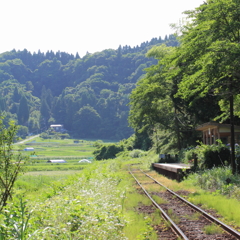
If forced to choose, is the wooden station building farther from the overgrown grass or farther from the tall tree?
Result: the overgrown grass

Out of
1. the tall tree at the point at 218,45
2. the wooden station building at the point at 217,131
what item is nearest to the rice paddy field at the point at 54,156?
the tall tree at the point at 218,45

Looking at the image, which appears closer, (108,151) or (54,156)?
(108,151)

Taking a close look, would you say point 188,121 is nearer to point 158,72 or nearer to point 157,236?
point 158,72

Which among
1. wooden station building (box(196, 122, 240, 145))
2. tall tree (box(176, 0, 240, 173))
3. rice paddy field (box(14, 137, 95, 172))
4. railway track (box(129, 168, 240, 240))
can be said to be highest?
tall tree (box(176, 0, 240, 173))

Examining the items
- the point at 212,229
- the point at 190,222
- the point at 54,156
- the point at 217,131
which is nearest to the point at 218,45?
the point at 190,222

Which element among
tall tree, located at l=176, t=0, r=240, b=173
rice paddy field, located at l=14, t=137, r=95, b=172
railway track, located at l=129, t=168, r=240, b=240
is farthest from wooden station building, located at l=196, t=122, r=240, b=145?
railway track, located at l=129, t=168, r=240, b=240

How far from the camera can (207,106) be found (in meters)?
28.7

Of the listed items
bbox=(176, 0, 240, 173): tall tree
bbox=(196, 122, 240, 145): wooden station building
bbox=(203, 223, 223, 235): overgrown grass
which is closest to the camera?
bbox=(203, 223, 223, 235): overgrown grass

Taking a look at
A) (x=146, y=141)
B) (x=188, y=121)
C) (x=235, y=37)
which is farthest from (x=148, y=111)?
(x=146, y=141)

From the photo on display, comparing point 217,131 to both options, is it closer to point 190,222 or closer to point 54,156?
point 190,222

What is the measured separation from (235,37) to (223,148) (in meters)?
5.98

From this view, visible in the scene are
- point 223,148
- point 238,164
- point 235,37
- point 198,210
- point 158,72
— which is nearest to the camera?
point 198,210

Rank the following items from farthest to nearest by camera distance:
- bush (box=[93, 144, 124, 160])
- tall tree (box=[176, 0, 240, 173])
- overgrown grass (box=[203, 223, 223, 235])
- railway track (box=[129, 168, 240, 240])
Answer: bush (box=[93, 144, 124, 160]) → tall tree (box=[176, 0, 240, 173]) → overgrown grass (box=[203, 223, 223, 235]) → railway track (box=[129, 168, 240, 240])

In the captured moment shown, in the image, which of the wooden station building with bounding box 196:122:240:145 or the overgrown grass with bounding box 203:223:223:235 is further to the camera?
the wooden station building with bounding box 196:122:240:145
